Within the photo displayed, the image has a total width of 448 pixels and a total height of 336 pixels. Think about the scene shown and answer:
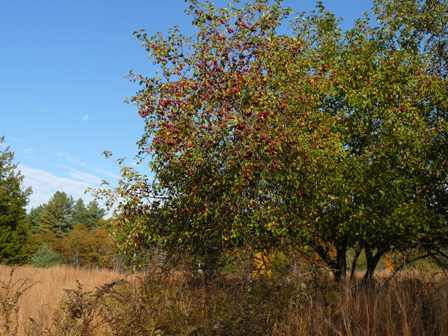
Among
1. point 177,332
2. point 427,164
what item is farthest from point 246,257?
point 427,164

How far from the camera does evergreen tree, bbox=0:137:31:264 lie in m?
42.9

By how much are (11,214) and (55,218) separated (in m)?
53.5

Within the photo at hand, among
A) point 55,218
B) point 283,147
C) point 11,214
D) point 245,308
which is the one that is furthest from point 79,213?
point 245,308

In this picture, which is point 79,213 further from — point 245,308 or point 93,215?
point 245,308

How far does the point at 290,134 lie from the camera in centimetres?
1060

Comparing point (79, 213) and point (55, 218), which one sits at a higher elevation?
point (79, 213)

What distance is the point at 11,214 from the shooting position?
4512 cm

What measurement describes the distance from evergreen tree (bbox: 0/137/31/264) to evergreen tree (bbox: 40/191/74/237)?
144ft

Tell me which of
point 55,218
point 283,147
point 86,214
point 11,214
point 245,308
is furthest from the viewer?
point 86,214

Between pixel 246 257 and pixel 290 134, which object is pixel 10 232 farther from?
pixel 246 257

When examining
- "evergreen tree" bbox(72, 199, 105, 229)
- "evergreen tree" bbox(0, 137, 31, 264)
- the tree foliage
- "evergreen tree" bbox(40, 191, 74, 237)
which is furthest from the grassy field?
"evergreen tree" bbox(72, 199, 105, 229)

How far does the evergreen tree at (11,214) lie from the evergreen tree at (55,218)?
43.9 metres

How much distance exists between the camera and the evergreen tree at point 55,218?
9334cm

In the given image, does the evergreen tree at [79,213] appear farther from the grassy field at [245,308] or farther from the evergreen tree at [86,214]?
the grassy field at [245,308]
